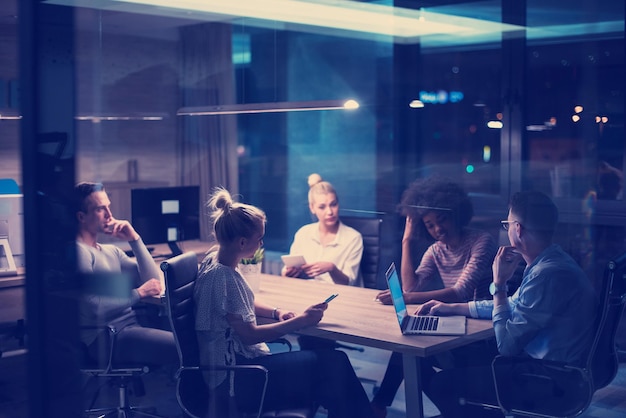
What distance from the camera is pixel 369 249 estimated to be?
14.7 feet

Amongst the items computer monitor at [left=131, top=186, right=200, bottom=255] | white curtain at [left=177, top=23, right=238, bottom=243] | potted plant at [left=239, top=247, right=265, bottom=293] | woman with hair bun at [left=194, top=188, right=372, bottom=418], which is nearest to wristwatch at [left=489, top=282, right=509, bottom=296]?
woman with hair bun at [left=194, top=188, right=372, bottom=418]

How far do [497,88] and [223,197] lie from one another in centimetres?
115

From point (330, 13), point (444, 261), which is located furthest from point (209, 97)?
point (444, 261)

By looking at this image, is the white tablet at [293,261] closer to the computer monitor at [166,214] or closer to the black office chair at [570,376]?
the computer monitor at [166,214]

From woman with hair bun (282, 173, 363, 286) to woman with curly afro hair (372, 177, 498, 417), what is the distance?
2.02 feet

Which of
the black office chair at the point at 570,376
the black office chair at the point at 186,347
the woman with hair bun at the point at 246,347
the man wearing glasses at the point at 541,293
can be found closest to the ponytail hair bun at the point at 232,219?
the woman with hair bun at the point at 246,347

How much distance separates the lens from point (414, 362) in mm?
2854

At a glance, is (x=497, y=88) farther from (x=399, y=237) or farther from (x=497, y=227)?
(x=399, y=237)

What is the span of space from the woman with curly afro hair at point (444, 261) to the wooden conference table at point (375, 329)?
14 centimetres

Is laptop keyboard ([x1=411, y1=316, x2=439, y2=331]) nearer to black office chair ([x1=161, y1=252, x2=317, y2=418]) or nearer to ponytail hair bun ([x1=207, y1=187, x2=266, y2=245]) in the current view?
black office chair ([x1=161, y1=252, x2=317, y2=418])

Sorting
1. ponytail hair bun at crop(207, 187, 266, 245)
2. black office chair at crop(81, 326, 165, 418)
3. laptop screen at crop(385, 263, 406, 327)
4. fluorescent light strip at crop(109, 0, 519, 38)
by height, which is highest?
fluorescent light strip at crop(109, 0, 519, 38)

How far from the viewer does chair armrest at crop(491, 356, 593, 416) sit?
8.78ft

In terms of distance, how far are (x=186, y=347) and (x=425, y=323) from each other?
0.92 meters

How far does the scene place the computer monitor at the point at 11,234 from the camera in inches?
130
